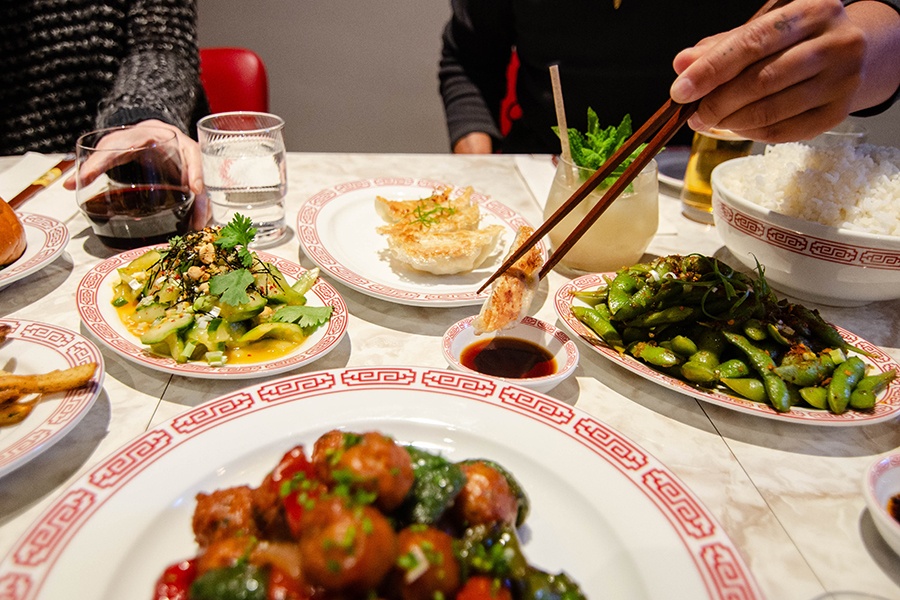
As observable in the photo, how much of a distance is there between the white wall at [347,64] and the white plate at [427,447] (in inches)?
229

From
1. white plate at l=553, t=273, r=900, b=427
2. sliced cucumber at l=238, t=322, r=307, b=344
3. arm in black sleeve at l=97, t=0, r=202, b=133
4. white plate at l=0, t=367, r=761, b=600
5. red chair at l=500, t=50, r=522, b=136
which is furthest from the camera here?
red chair at l=500, t=50, r=522, b=136

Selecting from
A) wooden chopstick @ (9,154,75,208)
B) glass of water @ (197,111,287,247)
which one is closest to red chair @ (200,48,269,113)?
wooden chopstick @ (9,154,75,208)

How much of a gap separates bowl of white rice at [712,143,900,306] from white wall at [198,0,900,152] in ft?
16.4

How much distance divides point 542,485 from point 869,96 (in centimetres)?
192

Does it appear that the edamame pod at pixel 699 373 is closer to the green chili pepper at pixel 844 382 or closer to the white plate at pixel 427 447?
the green chili pepper at pixel 844 382

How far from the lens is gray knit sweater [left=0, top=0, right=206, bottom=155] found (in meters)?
3.13

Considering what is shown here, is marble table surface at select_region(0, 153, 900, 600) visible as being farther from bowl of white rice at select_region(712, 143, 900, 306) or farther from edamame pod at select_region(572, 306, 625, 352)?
bowl of white rice at select_region(712, 143, 900, 306)

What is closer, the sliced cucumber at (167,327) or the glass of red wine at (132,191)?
the sliced cucumber at (167,327)

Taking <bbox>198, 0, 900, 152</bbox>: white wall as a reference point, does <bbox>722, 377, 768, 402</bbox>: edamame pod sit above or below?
above

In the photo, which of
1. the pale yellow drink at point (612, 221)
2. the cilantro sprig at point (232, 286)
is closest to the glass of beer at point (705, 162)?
the pale yellow drink at point (612, 221)

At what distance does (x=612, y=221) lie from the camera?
7.55 ft

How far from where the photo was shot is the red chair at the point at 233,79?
4.19 m

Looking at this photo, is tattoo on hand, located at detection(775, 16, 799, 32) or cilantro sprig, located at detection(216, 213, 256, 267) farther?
cilantro sprig, located at detection(216, 213, 256, 267)

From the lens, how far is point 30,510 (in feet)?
4.27
